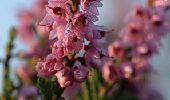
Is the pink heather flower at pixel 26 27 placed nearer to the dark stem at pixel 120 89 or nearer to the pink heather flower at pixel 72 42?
the dark stem at pixel 120 89

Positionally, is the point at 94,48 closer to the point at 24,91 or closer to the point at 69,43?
the point at 69,43

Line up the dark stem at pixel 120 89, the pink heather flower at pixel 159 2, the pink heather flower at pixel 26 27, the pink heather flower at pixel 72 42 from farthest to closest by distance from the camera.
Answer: the pink heather flower at pixel 26 27, the dark stem at pixel 120 89, the pink heather flower at pixel 159 2, the pink heather flower at pixel 72 42

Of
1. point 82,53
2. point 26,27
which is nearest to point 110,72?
point 82,53

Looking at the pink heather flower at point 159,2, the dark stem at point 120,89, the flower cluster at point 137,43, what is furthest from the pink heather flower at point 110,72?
the pink heather flower at point 159,2

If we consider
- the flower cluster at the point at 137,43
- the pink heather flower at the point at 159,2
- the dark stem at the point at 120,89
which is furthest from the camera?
the dark stem at the point at 120,89

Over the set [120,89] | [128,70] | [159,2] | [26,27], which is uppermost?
[159,2]

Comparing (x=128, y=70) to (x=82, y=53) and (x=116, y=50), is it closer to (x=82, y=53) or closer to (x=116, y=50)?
(x=116, y=50)

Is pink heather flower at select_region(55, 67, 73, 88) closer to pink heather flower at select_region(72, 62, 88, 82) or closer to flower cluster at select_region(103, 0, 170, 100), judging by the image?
pink heather flower at select_region(72, 62, 88, 82)
